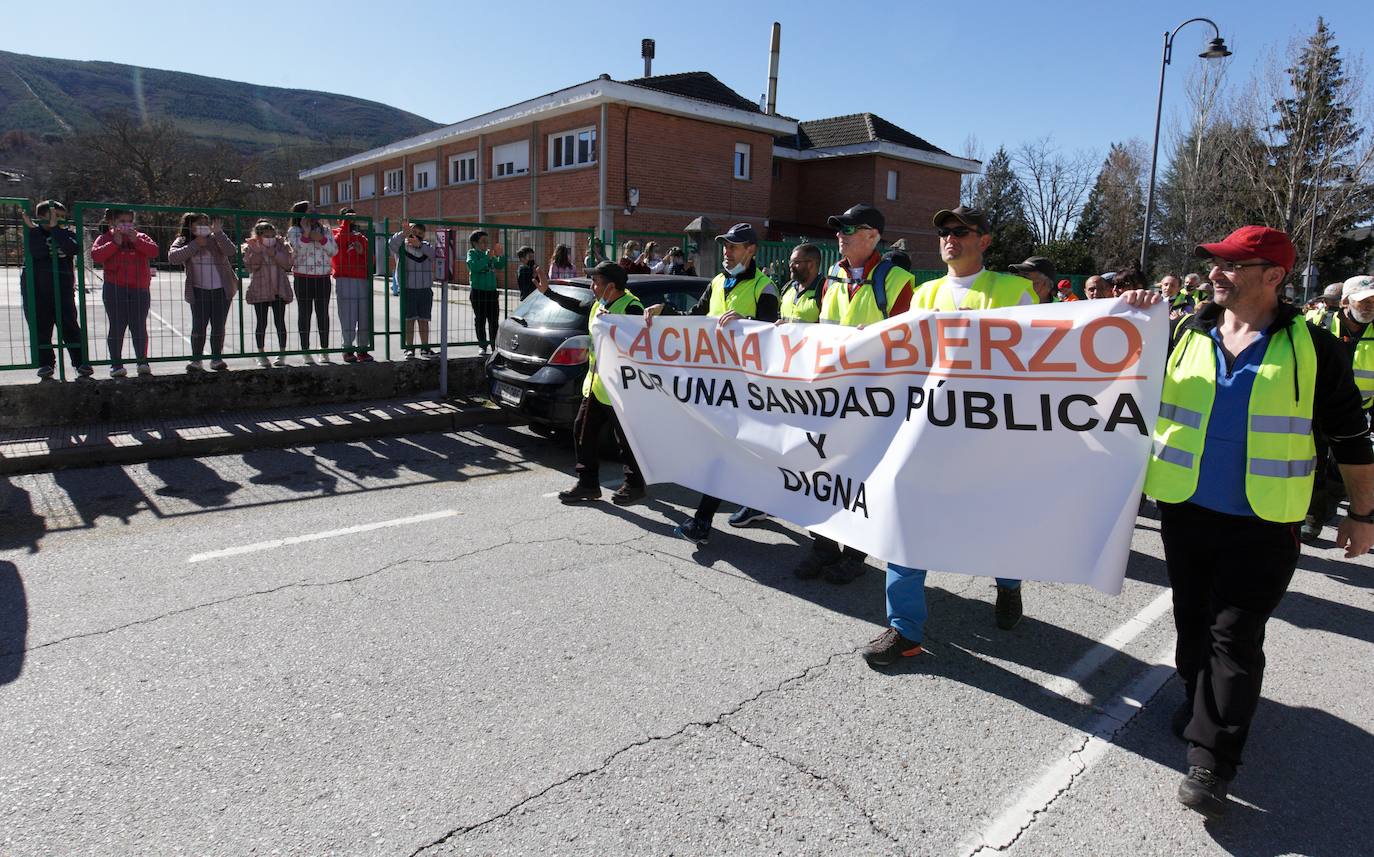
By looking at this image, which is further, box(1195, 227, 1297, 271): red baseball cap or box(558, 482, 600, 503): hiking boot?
box(558, 482, 600, 503): hiking boot

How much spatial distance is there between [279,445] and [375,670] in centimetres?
507

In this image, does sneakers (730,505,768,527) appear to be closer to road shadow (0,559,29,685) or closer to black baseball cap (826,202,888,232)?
black baseball cap (826,202,888,232)

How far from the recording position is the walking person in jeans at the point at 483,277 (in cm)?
1109

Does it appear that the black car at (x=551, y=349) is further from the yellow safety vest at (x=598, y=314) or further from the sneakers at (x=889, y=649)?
the sneakers at (x=889, y=649)

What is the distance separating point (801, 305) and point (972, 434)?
1799mm

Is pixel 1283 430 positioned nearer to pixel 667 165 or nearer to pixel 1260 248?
pixel 1260 248

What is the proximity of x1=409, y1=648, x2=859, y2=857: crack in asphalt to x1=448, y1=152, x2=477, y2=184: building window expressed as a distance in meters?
32.1

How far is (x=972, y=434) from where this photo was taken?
12.0 feet

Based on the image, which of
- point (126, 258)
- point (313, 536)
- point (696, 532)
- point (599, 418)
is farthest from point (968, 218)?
point (126, 258)

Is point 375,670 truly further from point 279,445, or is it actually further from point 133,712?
point 279,445

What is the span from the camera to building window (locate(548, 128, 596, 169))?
87.2 ft

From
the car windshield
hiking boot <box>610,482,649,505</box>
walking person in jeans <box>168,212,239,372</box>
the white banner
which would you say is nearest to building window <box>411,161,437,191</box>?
walking person in jeans <box>168,212,239,372</box>

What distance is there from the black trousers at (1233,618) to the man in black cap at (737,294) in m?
2.90

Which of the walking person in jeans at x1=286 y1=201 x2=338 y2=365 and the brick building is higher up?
the brick building
